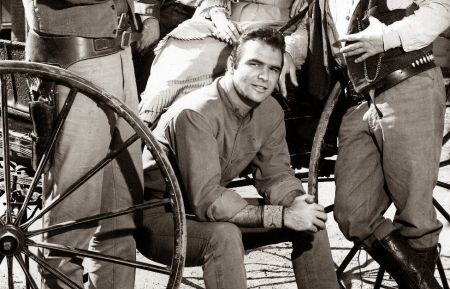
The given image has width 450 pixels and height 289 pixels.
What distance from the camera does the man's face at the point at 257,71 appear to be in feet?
10.0

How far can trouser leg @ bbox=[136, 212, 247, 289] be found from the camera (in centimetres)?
275

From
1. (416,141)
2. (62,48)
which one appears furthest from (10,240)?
(416,141)

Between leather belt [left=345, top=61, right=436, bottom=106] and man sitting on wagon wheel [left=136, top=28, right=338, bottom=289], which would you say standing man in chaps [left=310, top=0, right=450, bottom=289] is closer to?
leather belt [left=345, top=61, right=436, bottom=106]

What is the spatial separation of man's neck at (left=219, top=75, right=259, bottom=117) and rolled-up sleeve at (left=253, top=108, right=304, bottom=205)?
0.59 ft

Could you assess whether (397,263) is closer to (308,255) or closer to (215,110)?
(308,255)

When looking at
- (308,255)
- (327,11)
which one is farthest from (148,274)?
(327,11)

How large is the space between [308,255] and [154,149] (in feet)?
3.20

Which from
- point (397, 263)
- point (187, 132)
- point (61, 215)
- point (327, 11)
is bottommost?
point (397, 263)

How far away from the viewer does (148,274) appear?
471 cm

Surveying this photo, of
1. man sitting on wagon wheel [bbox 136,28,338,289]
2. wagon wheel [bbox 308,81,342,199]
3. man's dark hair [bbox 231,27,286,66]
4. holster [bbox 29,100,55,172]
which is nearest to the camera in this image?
holster [bbox 29,100,55,172]

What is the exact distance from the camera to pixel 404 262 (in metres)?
3.27

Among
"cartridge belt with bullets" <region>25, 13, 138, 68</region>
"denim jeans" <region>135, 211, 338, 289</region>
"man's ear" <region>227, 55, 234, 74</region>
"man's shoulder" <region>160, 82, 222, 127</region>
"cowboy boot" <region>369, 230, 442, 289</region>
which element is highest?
"cartridge belt with bullets" <region>25, 13, 138, 68</region>

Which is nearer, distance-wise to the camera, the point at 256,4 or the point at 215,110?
the point at 215,110

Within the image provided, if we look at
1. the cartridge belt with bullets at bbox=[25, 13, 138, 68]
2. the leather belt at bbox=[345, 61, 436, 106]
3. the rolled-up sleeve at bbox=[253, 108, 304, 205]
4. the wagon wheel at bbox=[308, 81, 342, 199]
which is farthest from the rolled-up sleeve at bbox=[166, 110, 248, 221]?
the leather belt at bbox=[345, 61, 436, 106]
